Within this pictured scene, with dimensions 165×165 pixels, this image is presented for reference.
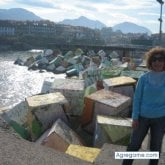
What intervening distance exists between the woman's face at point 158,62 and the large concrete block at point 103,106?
254 centimetres

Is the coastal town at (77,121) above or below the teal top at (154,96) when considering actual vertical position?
below

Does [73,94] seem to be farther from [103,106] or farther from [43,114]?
[43,114]

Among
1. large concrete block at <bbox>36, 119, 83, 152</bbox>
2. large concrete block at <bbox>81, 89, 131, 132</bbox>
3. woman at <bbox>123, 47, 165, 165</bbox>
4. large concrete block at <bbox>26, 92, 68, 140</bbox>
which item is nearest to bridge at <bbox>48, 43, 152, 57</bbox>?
large concrete block at <bbox>81, 89, 131, 132</bbox>

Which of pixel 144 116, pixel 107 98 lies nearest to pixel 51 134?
pixel 107 98

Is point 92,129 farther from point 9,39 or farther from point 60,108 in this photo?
point 9,39

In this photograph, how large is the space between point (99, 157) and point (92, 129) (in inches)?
82.2

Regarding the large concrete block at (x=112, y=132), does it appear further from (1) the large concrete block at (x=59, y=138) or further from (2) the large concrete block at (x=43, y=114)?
(2) the large concrete block at (x=43, y=114)

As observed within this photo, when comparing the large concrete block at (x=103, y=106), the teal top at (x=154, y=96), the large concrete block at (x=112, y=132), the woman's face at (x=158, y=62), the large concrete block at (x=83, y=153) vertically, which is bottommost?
the large concrete block at (x=83, y=153)

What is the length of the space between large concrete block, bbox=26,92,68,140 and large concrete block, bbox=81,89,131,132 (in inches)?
16.7

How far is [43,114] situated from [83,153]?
1.56 metres

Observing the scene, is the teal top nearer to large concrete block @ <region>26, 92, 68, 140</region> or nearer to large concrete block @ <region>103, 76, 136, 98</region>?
large concrete block @ <region>26, 92, 68, 140</region>

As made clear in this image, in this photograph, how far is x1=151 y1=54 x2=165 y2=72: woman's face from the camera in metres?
4.07

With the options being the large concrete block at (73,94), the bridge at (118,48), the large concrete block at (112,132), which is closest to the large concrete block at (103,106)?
the large concrete block at (73,94)

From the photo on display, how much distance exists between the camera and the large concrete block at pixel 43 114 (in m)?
6.54
